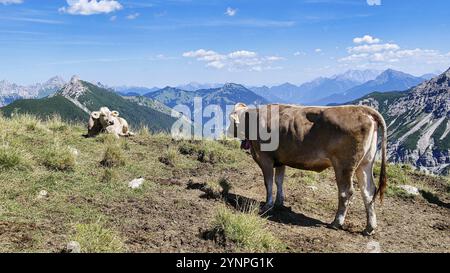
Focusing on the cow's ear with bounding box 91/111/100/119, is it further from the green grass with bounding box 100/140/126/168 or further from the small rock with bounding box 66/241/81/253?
the small rock with bounding box 66/241/81/253

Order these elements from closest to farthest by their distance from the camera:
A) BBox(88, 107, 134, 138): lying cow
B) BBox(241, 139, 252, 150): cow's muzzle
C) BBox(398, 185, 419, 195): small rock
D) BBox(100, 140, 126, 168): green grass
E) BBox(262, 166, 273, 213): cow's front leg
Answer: BBox(262, 166, 273, 213): cow's front leg < BBox(241, 139, 252, 150): cow's muzzle < BBox(100, 140, 126, 168): green grass < BBox(398, 185, 419, 195): small rock < BBox(88, 107, 134, 138): lying cow

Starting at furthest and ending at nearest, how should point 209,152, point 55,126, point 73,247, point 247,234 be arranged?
1. point 55,126
2. point 209,152
3. point 247,234
4. point 73,247

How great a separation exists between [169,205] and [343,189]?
4029 millimetres

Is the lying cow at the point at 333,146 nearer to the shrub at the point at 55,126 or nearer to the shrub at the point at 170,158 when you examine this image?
the shrub at the point at 170,158

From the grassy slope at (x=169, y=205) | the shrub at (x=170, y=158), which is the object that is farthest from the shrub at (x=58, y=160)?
the shrub at (x=170, y=158)

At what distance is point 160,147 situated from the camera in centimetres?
1755

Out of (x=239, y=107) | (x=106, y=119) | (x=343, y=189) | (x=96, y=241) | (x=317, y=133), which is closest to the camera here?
(x=96, y=241)

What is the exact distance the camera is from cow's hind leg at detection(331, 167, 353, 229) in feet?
32.1

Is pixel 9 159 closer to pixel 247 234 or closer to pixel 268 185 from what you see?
pixel 268 185

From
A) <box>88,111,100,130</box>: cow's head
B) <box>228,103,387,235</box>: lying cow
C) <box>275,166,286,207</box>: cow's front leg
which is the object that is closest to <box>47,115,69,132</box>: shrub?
<box>88,111,100,130</box>: cow's head

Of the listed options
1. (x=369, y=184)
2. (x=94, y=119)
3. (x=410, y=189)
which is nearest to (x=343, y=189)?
(x=369, y=184)

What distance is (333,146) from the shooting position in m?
9.86
